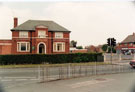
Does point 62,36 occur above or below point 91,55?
above

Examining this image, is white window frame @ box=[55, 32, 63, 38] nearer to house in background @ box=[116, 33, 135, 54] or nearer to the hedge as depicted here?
the hedge

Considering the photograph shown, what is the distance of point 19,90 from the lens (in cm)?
721

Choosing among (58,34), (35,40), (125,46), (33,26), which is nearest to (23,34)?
(35,40)

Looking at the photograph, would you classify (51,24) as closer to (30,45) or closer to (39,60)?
(30,45)

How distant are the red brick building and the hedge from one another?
5.88 m

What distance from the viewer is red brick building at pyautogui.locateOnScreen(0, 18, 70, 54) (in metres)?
30.1

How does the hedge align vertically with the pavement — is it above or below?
above

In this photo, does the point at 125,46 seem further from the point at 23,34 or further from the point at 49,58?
the point at 23,34

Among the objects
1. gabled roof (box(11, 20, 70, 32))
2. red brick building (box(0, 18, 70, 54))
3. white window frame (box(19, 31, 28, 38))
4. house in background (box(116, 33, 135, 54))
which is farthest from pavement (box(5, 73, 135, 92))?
house in background (box(116, 33, 135, 54))

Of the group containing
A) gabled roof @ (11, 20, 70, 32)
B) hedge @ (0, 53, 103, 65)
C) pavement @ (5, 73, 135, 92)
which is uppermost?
gabled roof @ (11, 20, 70, 32)

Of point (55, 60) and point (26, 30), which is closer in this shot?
point (55, 60)

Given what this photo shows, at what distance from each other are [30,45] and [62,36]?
7.27 metres

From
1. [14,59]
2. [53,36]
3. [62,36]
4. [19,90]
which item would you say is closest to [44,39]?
[53,36]

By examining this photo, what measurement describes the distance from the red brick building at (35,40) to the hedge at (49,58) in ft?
19.3
